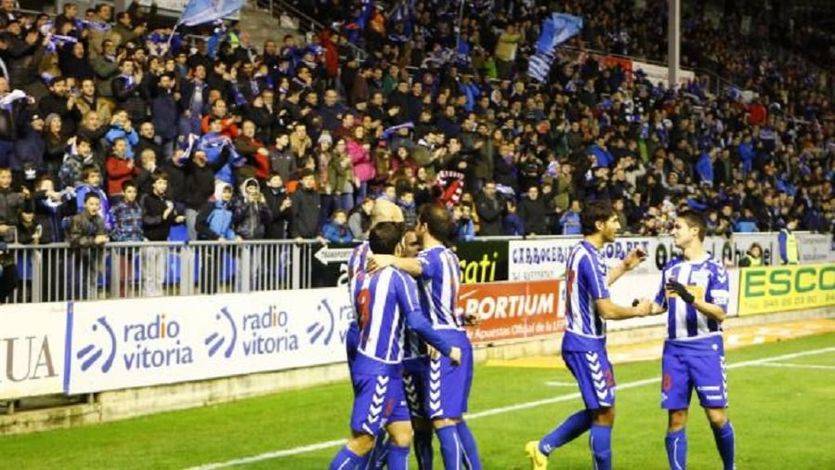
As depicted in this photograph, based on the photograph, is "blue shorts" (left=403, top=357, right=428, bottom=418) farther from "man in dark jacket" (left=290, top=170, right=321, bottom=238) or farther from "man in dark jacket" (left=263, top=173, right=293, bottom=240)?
"man in dark jacket" (left=290, top=170, right=321, bottom=238)

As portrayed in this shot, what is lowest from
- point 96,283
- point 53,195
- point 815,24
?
point 96,283

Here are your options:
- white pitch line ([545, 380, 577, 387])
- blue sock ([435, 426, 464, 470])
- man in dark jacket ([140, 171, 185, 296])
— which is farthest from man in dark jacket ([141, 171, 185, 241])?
blue sock ([435, 426, 464, 470])

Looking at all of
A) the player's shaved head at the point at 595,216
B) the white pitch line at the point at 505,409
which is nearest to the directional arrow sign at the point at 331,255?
the white pitch line at the point at 505,409

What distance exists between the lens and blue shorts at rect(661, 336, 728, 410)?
34.6ft

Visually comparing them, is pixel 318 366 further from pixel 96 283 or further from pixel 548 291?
pixel 548 291

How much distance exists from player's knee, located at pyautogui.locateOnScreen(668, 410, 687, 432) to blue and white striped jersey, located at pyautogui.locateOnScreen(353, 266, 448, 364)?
229cm

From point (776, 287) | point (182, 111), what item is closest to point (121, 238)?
point (182, 111)

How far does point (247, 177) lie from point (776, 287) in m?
13.5

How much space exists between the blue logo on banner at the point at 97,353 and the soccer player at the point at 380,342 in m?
6.07

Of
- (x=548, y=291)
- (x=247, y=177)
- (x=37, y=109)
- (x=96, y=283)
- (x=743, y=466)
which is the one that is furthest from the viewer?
(x=548, y=291)

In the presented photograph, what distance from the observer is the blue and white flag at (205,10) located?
21516mm

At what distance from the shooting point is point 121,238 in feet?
52.2

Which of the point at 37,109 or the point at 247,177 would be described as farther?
the point at 247,177

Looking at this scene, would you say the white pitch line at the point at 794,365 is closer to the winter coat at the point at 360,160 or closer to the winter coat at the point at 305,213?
the winter coat at the point at 360,160
